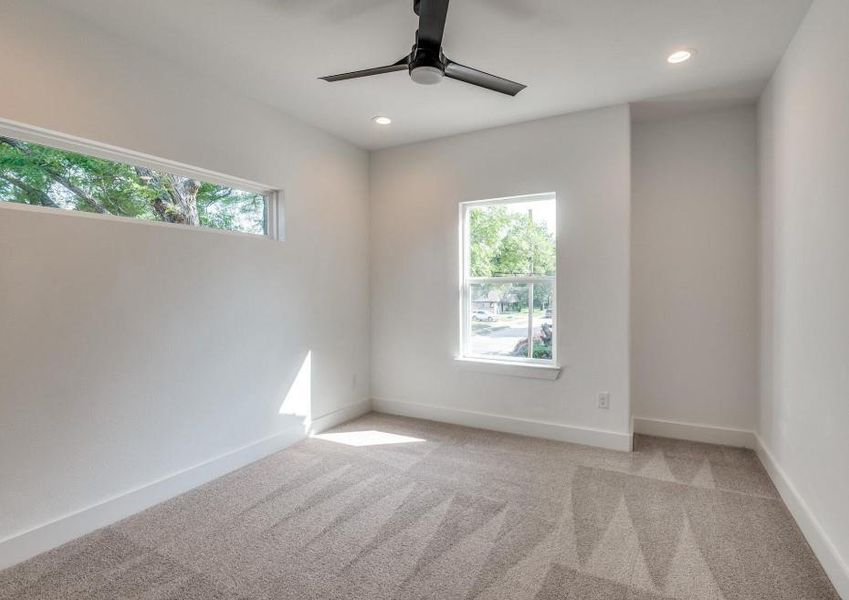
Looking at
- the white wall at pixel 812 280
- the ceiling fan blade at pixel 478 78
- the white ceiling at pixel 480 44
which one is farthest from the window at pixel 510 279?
the white wall at pixel 812 280

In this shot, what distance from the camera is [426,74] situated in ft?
6.72

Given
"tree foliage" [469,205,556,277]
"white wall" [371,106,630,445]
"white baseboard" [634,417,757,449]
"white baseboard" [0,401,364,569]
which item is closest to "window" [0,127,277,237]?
"white wall" [371,106,630,445]

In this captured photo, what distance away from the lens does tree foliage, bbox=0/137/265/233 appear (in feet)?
6.77

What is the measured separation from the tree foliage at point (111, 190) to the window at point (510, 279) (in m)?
1.93

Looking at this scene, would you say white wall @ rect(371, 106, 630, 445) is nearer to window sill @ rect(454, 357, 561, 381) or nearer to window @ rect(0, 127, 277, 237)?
window sill @ rect(454, 357, 561, 381)

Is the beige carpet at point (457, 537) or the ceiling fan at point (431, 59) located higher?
the ceiling fan at point (431, 59)

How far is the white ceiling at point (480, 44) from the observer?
2.09 m

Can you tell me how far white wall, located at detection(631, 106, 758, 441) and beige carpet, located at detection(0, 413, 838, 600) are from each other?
0.58 meters

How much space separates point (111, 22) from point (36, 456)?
219 cm

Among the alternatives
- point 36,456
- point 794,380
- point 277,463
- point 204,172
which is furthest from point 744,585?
point 204,172

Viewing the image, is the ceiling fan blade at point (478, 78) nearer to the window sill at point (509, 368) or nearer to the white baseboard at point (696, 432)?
the window sill at point (509, 368)

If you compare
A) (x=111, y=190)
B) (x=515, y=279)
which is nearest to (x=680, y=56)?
(x=515, y=279)

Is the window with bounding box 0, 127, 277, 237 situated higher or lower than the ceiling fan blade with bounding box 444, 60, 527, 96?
lower

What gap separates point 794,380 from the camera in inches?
94.1
